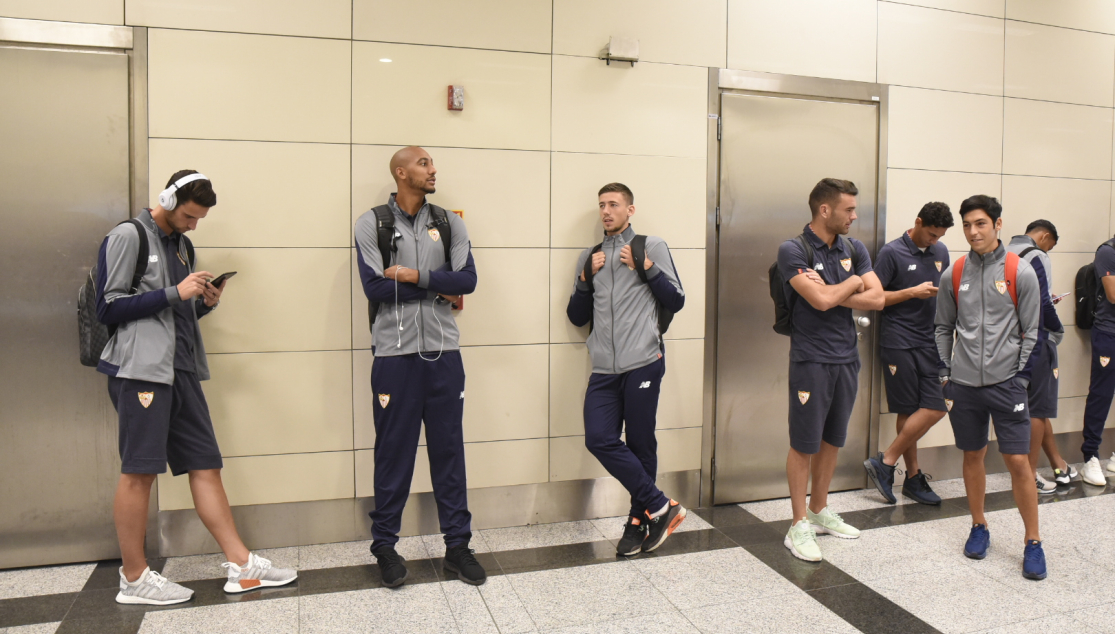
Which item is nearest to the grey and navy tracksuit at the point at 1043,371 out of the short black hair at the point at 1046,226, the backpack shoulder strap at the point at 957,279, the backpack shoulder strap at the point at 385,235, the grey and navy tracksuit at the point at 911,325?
the short black hair at the point at 1046,226

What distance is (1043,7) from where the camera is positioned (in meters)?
5.05

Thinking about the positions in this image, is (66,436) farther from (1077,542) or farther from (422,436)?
(1077,542)

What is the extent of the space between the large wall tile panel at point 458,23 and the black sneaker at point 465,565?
247cm

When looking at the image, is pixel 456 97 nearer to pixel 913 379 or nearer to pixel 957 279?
pixel 957 279

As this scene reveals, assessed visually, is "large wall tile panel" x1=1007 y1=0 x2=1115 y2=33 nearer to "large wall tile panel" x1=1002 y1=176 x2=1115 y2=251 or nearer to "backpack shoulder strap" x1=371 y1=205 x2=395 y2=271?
"large wall tile panel" x1=1002 y1=176 x2=1115 y2=251

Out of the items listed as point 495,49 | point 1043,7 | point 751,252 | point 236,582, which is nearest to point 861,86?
point 751,252

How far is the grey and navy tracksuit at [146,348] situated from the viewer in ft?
9.81

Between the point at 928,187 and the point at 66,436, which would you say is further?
the point at 928,187

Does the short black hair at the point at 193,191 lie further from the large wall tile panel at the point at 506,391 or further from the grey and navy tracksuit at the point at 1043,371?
the grey and navy tracksuit at the point at 1043,371

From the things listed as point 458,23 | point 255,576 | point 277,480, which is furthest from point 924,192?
point 255,576

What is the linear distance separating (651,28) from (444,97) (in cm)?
123

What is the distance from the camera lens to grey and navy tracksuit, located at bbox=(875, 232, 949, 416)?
4418 mm

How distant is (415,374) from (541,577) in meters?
1.07

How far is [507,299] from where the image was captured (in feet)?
13.2
